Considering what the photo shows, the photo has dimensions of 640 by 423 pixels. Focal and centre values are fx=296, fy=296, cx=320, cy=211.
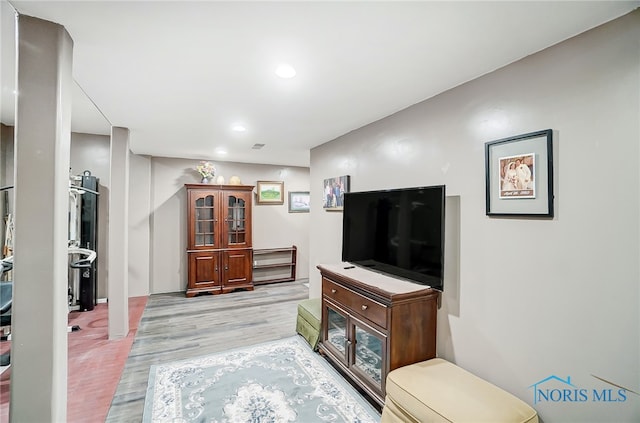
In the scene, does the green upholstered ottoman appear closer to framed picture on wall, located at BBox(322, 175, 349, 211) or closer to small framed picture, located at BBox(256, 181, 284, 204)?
framed picture on wall, located at BBox(322, 175, 349, 211)

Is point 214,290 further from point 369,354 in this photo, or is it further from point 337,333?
point 369,354

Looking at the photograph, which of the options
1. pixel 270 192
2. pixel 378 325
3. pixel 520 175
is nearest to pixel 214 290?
pixel 270 192

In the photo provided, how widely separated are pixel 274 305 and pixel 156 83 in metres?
3.51

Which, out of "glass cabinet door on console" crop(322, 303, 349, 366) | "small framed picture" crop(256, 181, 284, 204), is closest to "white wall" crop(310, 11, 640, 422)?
"glass cabinet door on console" crop(322, 303, 349, 366)

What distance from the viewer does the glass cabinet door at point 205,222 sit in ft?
17.3

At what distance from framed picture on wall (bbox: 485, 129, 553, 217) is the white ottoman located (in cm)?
106

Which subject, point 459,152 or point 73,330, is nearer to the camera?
point 459,152

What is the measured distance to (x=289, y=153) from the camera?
4961 mm

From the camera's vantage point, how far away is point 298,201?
650 centimetres

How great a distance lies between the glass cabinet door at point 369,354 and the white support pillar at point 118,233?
2719 mm

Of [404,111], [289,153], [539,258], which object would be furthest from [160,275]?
[539,258]

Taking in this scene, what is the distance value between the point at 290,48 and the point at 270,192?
182 inches

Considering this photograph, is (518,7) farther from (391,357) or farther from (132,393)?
(132,393)

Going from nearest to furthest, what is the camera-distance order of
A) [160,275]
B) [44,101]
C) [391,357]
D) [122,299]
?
[44,101], [391,357], [122,299], [160,275]
